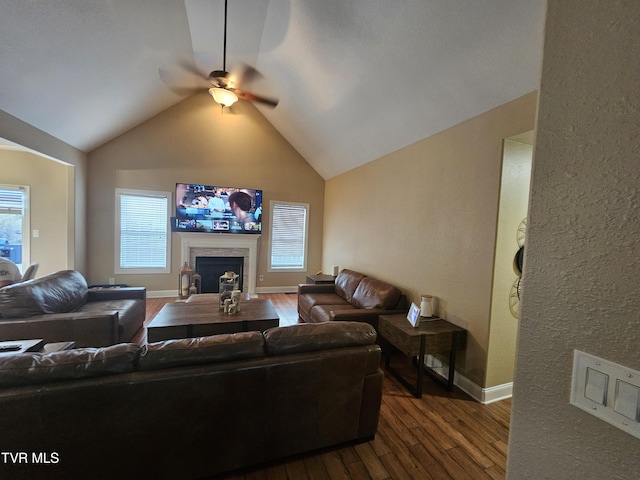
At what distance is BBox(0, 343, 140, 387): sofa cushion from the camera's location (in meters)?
1.20

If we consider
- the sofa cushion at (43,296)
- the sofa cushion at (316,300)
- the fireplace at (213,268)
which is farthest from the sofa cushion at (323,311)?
the sofa cushion at (43,296)

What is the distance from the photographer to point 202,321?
105 inches

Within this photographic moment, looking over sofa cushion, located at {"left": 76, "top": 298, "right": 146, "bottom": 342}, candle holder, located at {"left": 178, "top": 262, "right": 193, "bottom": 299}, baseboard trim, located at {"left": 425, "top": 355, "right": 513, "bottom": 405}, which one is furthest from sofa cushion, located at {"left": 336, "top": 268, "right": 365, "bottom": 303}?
sofa cushion, located at {"left": 76, "top": 298, "right": 146, "bottom": 342}

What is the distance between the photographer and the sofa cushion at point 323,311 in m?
3.24

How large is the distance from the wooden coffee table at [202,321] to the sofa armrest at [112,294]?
0.90 meters

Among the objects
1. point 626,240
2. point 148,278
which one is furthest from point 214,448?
point 148,278

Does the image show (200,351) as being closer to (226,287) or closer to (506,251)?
(226,287)

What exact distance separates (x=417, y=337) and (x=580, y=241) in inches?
79.2

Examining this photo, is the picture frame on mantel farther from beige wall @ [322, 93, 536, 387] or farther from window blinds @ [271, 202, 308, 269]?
window blinds @ [271, 202, 308, 269]

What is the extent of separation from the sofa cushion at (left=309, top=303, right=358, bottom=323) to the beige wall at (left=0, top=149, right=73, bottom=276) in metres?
4.27

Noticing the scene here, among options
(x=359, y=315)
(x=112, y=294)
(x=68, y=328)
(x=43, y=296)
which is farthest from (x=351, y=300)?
(x=43, y=296)

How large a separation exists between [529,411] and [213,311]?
2949mm

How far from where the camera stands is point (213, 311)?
3008 mm

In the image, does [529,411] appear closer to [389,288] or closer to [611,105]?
[611,105]
